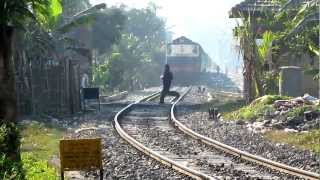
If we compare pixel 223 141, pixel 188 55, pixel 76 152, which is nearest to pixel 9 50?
pixel 76 152

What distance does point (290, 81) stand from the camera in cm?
2469

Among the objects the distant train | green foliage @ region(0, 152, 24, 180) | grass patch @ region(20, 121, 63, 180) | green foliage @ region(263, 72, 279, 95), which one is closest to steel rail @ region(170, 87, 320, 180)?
grass patch @ region(20, 121, 63, 180)

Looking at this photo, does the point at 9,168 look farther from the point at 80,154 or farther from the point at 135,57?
the point at 135,57

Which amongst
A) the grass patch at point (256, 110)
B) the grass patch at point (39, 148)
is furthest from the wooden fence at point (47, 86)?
the grass patch at point (256, 110)

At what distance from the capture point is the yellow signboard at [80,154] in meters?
9.70

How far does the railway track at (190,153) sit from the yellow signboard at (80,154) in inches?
73.8

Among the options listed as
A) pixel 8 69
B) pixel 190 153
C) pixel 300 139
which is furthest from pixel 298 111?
pixel 8 69

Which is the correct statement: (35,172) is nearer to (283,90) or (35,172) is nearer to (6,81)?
(6,81)

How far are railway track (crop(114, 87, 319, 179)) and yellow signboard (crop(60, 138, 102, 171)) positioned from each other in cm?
187

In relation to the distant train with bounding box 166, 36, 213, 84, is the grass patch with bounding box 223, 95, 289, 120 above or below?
below

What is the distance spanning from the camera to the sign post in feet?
31.8

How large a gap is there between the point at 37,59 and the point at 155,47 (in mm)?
58735

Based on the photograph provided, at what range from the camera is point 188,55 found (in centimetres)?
5566

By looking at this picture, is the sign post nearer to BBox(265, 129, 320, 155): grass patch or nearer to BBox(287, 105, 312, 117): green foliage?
BBox(265, 129, 320, 155): grass patch
